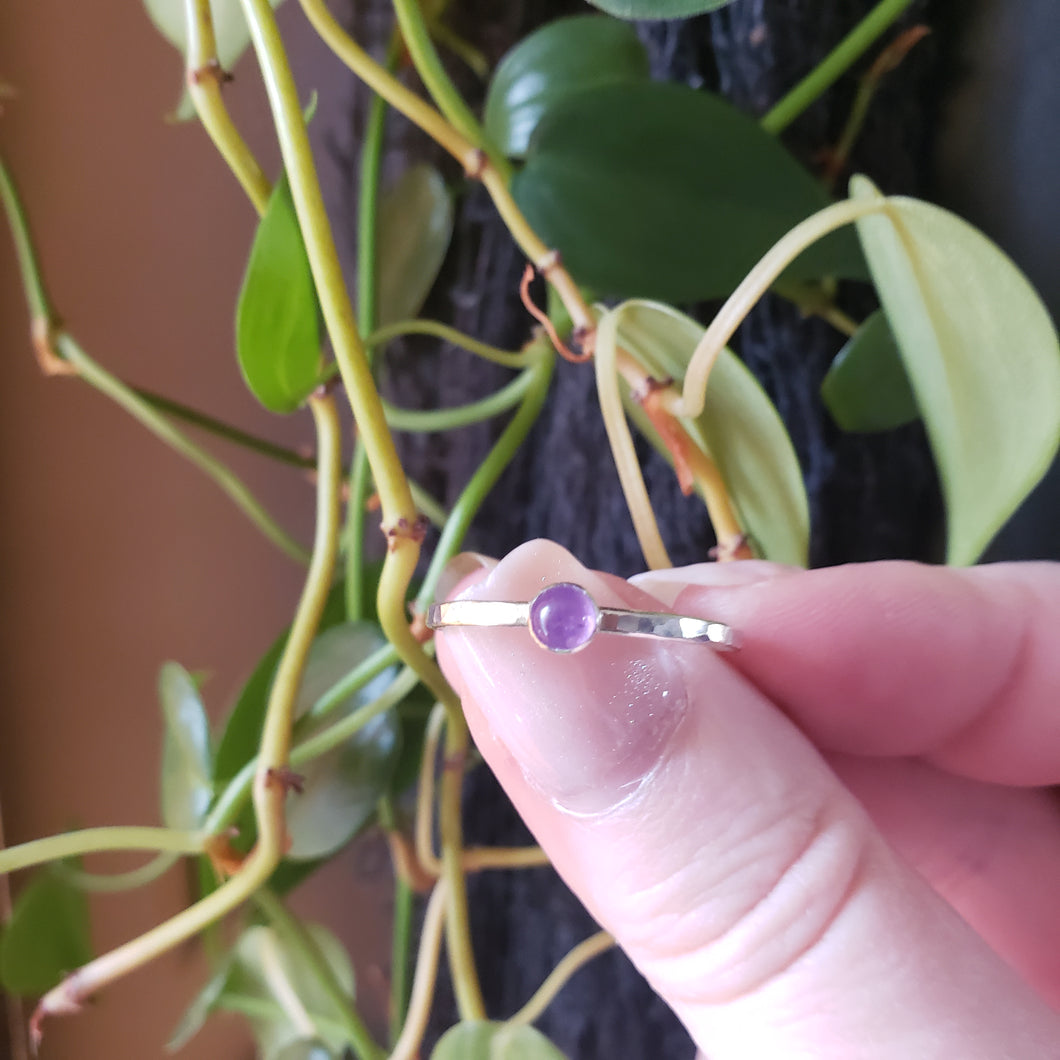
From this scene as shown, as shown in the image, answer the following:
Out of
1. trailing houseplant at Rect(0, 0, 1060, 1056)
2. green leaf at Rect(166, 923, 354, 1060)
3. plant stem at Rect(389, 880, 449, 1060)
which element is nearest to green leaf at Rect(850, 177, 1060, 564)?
trailing houseplant at Rect(0, 0, 1060, 1056)

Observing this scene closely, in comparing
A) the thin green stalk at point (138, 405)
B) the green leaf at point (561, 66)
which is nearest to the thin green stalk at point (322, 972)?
the thin green stalk at point (138, 405)

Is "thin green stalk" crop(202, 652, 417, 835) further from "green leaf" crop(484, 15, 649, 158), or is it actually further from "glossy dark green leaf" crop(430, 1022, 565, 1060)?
"green leaf" crop(484, 15, 649, 158)

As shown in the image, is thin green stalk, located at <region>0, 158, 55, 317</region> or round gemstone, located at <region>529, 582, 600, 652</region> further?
thin green stalk, located at <region>0, 158, 55, 317</region>

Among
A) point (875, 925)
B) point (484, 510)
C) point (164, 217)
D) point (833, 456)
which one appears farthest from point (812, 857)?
point (164, 217)

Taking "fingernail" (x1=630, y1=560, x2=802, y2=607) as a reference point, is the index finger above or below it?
below

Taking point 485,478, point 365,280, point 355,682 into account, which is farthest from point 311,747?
point 365,280

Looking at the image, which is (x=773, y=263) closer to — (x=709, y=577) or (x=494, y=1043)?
(x=709, y=577)
